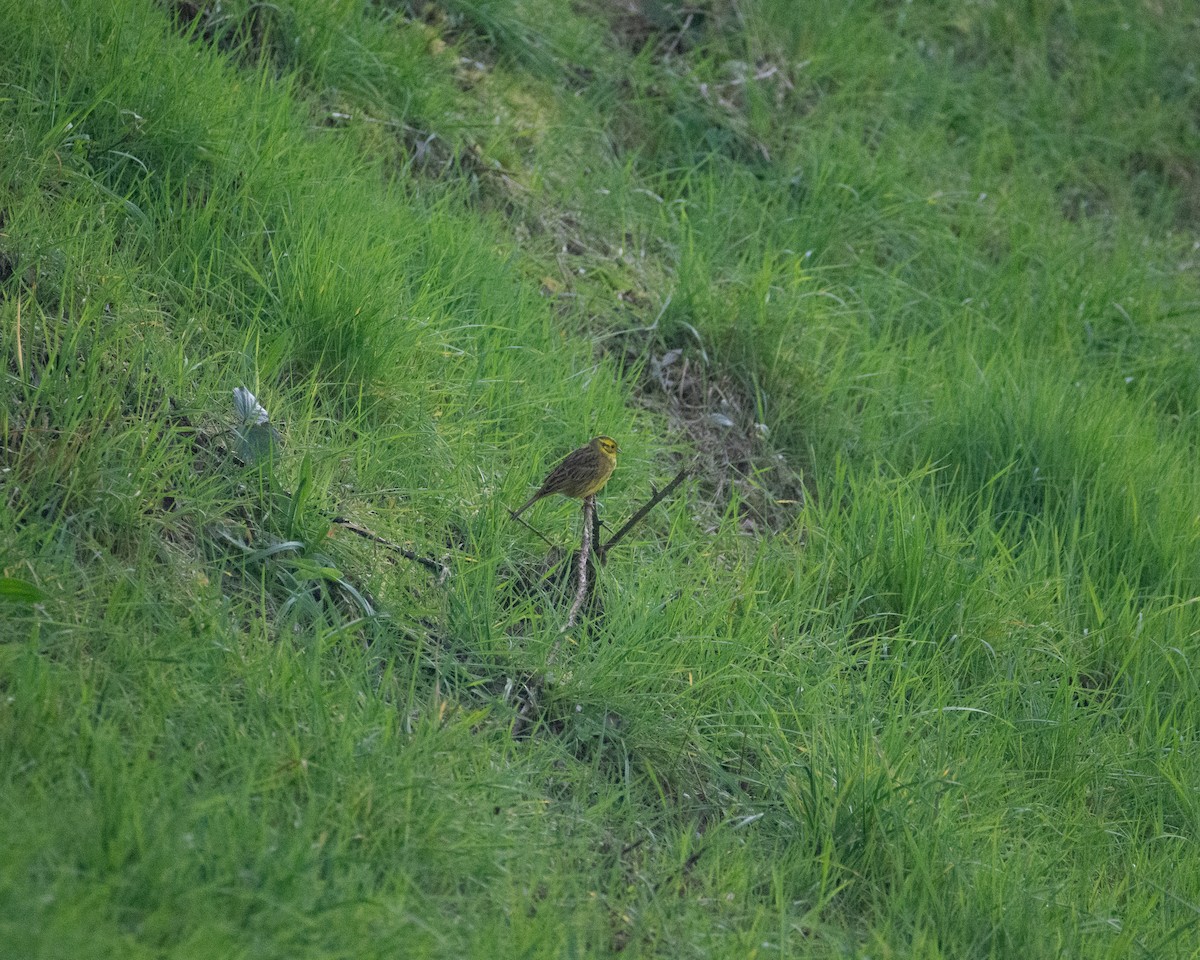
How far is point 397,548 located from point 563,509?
768 millimetres

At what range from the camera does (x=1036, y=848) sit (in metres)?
4.03

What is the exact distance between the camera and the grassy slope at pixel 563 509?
3273mm

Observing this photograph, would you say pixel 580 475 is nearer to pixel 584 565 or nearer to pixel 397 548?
pixel 584 565

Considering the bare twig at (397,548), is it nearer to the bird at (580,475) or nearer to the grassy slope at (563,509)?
the grassy slope at (563,509)

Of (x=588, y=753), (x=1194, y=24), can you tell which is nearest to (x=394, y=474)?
(x=588, y=753)

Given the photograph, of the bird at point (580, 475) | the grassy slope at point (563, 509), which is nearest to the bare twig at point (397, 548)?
the grassy slope at point (563, 509)

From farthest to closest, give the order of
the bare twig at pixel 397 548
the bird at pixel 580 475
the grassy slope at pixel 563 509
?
the bird at pixel 580 475 < the bare twig at pixel 397 548 < the grassy slope at pixel 563 509

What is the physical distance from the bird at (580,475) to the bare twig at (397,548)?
0.36 m

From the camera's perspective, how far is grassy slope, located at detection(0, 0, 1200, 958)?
3.27m

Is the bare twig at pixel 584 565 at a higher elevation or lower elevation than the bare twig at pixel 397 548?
higher

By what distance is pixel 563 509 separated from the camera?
4.66 metres

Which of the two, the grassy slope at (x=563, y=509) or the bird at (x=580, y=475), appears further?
the bird at (x=580, y=475)

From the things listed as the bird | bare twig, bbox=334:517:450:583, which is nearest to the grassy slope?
bare twig, bbox=334:517:450:583

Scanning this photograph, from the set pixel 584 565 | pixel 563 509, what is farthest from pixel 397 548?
pixel 563 509
